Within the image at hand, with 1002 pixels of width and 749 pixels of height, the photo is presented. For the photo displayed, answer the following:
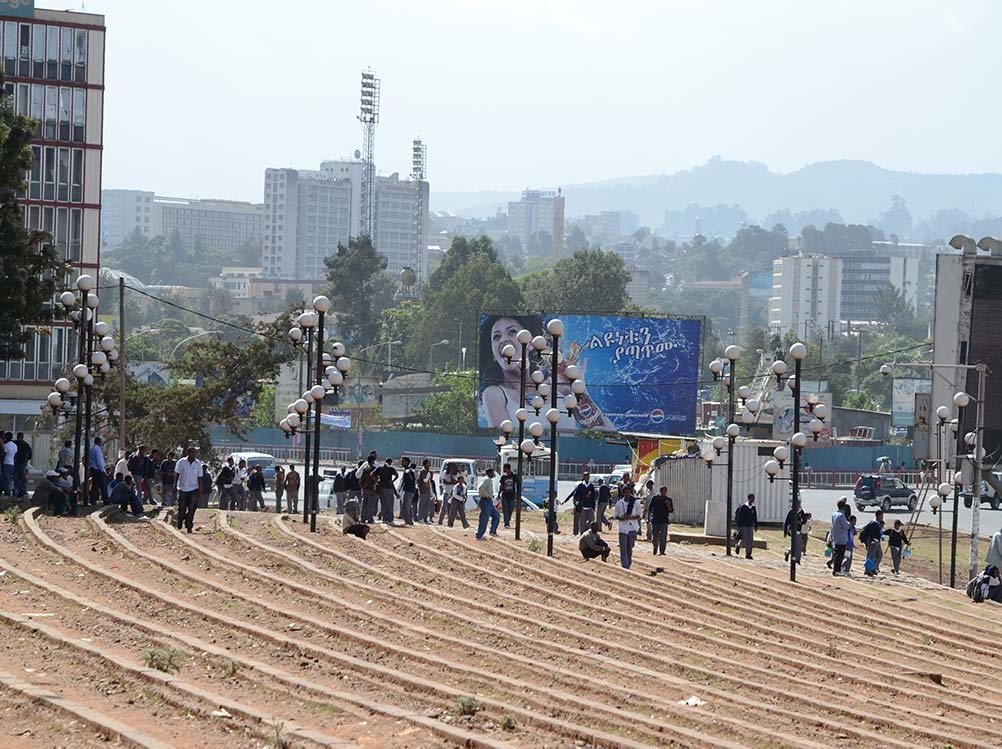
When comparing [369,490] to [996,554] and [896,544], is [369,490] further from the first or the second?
[996,554]

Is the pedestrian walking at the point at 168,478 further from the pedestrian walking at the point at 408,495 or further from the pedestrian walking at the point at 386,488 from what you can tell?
the pedestrian walking at the point at 408,495

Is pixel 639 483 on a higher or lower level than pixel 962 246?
lower

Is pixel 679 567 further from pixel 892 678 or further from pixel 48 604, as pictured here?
pixel 48 604

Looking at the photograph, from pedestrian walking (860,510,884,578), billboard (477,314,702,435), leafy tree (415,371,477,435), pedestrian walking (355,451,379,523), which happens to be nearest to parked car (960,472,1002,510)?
billboard (477,314,702,435)

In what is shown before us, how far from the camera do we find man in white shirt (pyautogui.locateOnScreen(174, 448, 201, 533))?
26.9 meters

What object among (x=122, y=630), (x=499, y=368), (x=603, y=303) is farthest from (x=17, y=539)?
(x=603, y=303)

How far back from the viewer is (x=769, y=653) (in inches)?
781

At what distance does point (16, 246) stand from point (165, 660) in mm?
19919

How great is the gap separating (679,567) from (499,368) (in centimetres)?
3565

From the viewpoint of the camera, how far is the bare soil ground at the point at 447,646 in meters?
14.3

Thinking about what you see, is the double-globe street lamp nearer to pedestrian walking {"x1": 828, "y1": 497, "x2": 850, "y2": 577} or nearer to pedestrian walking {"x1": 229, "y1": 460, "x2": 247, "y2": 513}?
pedestrian walking {"x1": 229, "y1": 460, "x2": 247, "y2": 513}

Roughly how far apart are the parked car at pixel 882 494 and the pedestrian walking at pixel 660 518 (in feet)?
97.9

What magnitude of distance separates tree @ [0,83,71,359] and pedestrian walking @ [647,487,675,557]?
14059 millimetres

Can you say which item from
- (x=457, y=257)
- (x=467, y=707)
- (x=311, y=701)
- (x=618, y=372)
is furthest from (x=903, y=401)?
(x=457, y=257)
